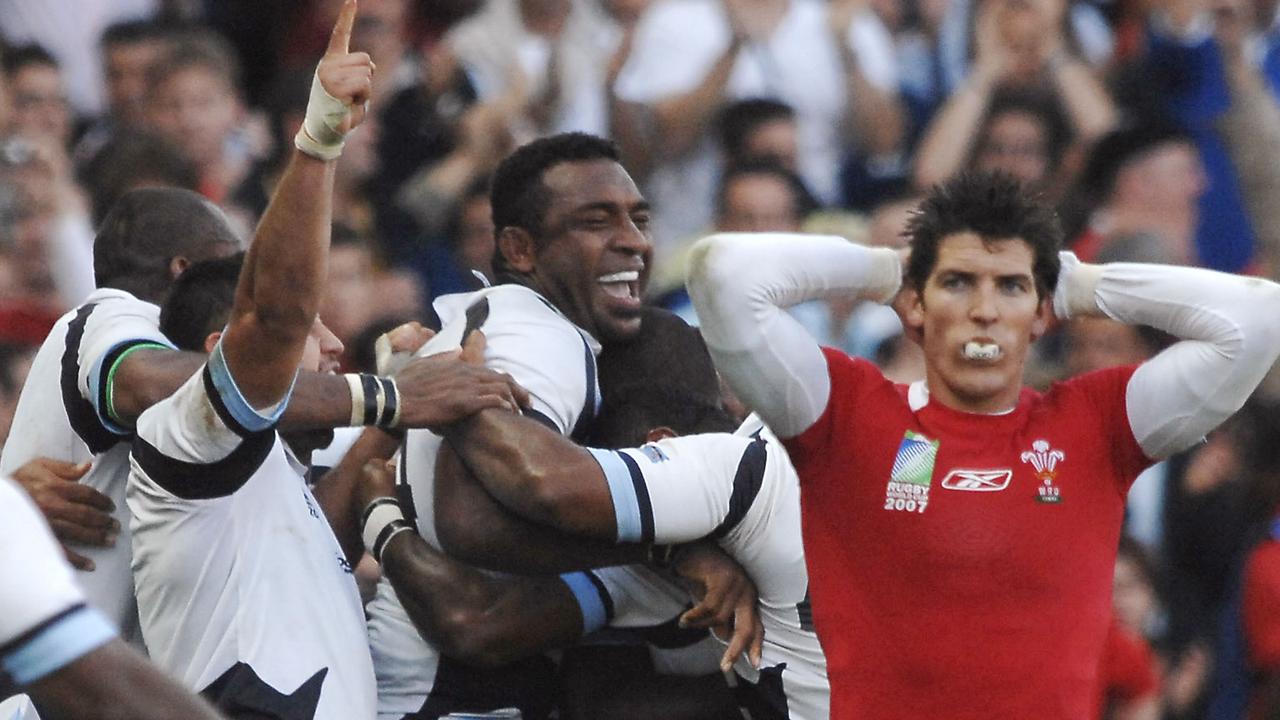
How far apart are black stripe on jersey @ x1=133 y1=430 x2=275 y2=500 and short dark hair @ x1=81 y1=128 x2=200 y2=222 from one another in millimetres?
3174

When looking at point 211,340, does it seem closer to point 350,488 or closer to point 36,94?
→ point 350,488

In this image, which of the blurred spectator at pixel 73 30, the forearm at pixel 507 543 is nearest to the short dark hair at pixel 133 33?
the blurred spectator at pixel 73 30

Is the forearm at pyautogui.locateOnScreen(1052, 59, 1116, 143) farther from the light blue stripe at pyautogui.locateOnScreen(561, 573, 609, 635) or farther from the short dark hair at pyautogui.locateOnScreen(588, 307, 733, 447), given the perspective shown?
the light blue stripe at pyautogui.locateOnScreen(561, 573, 609, 635)

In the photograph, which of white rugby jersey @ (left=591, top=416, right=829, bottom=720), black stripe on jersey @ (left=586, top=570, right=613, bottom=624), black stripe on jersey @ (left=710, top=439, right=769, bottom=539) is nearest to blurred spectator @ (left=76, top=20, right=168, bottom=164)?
black stripe on jersey @ (left=586, top=570, right=613, bottom=624)

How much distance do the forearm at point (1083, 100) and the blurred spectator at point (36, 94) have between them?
386 centimetres

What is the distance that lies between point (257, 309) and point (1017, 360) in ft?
4.90

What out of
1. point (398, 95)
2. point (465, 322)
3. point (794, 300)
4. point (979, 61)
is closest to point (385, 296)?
point (398, 95)

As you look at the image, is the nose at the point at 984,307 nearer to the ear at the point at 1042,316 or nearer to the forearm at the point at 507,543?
the ear at the point at 1042,316

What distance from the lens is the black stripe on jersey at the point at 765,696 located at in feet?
17.6

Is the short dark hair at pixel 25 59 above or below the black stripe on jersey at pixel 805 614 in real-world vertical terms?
above

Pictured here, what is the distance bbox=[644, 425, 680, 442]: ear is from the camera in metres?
5.42

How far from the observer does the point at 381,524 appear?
5676mm

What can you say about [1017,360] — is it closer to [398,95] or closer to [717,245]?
[717,245]

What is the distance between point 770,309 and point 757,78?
4848 millimetres
